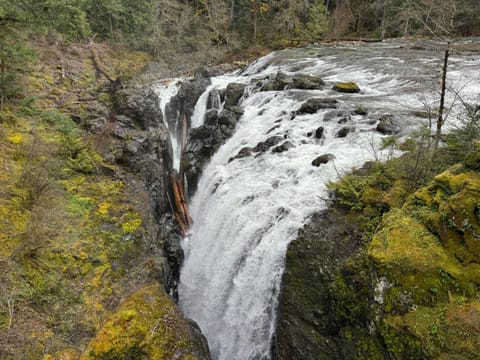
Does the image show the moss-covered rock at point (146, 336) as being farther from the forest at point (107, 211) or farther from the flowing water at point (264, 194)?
the flowing water at point (264, 194)

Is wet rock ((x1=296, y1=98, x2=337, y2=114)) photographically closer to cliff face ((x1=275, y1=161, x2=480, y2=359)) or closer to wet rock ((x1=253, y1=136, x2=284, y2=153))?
wet rock ((x1=253, y1=136, x2=284, y2=153))

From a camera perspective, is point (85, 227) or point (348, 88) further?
point (348, 88)

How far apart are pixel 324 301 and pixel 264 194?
3049 millimetres

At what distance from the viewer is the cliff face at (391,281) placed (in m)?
3.57

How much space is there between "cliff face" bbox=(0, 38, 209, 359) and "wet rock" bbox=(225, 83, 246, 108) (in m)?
3.66

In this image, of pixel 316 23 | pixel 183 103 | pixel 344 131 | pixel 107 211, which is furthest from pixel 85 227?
pixel 316 23

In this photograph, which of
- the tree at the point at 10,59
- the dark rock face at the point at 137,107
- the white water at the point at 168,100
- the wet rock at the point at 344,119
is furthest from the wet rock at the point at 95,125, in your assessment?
the wet rock at the point at 344,119

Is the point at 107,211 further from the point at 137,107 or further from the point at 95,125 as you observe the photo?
the point at 137,107

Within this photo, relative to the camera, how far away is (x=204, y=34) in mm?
29391

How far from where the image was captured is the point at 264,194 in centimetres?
742

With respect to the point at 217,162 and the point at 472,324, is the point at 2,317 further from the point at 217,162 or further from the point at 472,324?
the point at 217,162

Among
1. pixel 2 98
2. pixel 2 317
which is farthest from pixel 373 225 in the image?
pixel 2 98

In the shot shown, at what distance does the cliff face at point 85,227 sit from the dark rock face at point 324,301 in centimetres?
158

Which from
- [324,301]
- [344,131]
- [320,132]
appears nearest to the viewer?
[324,301]
